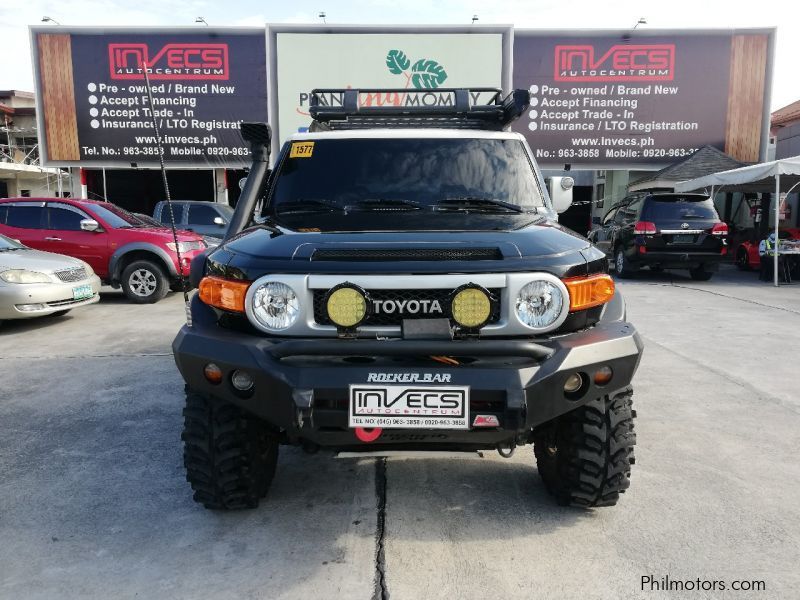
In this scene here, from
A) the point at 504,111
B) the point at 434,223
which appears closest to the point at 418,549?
the point at 434,223

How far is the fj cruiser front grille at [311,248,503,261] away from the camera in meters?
2.33

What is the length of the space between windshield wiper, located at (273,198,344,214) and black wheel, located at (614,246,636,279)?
1033 cm

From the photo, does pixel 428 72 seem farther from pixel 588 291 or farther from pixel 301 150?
pixel 588 291

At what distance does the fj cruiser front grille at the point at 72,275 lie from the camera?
24.1ft

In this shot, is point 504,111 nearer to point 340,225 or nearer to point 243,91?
point 340,225

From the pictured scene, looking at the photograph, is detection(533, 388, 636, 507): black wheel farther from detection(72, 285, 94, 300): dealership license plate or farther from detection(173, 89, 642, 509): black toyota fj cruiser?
detection(72, 285, 94, 300): dealership license plate

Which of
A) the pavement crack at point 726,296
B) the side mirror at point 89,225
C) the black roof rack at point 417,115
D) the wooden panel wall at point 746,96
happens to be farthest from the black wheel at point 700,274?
the side mirror at point 89,225

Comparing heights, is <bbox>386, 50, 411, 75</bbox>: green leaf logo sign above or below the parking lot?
above

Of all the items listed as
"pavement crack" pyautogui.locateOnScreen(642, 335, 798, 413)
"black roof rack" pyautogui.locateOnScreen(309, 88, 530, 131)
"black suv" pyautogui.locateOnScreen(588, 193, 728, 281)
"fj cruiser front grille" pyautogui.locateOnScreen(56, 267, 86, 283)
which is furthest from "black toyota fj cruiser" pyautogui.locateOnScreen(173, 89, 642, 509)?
"black suv" pyautogui.locateOnScreen(588, 193, 728, 281)

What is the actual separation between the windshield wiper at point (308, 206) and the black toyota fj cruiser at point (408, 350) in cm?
38

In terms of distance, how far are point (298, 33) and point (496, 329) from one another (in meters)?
15.7

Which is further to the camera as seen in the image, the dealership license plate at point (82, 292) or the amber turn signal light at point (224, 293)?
the dealership license plate at point (82, 292)

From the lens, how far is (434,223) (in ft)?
9.02

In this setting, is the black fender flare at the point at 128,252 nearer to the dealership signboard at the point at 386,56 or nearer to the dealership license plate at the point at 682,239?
the dealership signboard at the point at 386,56
